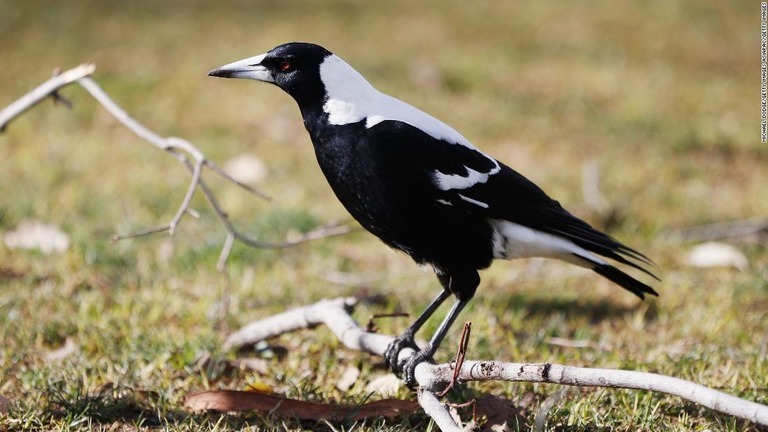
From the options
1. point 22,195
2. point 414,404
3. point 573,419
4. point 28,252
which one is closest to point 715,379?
point 573,419

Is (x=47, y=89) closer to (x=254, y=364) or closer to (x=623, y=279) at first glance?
(x=254, y=364)

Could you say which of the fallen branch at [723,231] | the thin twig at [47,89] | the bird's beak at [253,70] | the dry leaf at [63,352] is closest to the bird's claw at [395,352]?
the bird's beak at [253,70]

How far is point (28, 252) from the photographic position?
3.07 m

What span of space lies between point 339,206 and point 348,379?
1.68 metres

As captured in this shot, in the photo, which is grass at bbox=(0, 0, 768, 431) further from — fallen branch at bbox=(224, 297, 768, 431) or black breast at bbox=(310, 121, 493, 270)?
black breast at bbox=(310, 121, 493, 270)

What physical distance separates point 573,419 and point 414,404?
0.36 meters

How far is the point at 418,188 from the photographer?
2.13 m

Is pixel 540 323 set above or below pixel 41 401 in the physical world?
above

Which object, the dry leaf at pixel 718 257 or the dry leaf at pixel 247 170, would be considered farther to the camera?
the dry leaf at pixel 247 170

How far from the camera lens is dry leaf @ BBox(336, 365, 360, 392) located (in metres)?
2.27

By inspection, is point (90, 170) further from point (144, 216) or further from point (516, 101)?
point (516, 101)

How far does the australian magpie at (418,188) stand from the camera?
2.10 m

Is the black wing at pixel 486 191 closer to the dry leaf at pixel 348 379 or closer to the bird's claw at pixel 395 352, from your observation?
the bird's claw at pixel 395 352

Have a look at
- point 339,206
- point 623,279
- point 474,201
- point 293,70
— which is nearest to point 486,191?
point 474,201
